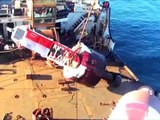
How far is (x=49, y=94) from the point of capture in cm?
2000

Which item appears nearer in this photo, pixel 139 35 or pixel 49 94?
pixel 49 94

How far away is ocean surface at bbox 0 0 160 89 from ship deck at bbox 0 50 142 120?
7.40m

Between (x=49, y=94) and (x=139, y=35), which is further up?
(x=139, y=35)

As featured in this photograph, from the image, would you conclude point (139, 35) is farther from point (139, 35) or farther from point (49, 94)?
point (49, 94)

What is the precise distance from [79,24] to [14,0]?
20.2 ft

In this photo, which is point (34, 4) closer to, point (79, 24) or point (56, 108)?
point (79, 24)

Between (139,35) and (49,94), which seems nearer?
(49,94)

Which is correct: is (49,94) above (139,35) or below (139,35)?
below

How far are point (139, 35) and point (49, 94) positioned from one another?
18.3 meters

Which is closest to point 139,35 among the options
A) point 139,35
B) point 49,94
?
point 139,35

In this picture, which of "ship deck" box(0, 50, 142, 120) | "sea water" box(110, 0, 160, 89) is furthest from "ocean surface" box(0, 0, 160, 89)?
"ship deck" box(0, 50, 142, 120)

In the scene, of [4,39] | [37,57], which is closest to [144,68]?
[37,57]

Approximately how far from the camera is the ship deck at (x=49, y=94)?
61.1 feet

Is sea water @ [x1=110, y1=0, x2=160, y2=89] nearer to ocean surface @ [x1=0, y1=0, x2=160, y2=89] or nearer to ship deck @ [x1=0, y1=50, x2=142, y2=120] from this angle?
ocean surface @ [x1=0, y1=0, x2=160, y2=89]
